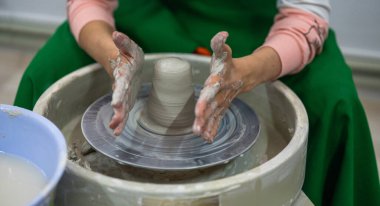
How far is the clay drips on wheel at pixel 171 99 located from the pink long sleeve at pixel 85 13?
0.35 metres

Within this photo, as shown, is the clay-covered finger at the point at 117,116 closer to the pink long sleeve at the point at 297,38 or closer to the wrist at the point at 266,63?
the wrist at the point at 266,63

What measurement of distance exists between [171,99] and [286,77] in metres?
0.40

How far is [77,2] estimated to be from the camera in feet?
4.55

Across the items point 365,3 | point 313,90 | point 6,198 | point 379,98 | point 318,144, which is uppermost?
point 6,198

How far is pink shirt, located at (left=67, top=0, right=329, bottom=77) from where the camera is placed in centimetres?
123

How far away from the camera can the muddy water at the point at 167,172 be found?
104 cm

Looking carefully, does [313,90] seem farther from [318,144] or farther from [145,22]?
[145,22]

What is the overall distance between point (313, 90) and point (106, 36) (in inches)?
22.3

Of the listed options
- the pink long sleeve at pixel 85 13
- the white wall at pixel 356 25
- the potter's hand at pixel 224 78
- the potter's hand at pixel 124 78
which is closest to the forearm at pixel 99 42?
the pink long sleeve at pixel 85 13

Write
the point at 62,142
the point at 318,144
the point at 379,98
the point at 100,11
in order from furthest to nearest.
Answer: the point at 379,98 < the point at 100,11 < the point at 318,144 < the point at 62,142

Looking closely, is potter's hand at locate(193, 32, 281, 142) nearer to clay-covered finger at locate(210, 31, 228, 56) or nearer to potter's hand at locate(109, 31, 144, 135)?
clay-covered finger at locate(210, 31, 228, 56)

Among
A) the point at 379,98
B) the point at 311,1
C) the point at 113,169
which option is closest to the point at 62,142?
the point at 113,169

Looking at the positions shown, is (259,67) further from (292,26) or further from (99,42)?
(99,42)

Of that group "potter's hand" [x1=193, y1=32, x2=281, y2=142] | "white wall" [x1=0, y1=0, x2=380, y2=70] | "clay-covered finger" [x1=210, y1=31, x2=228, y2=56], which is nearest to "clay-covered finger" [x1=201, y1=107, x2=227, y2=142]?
"potter's hand" [x1=193, y1=32, x2=281, y2=142]
